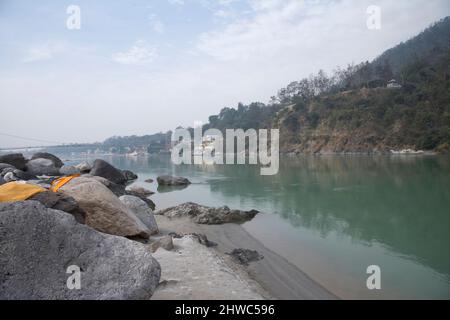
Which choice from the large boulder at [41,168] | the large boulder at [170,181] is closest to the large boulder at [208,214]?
the large boulder at [41,168]

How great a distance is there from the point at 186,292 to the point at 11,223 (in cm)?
243

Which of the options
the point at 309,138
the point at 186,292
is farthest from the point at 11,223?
the point at 309,138

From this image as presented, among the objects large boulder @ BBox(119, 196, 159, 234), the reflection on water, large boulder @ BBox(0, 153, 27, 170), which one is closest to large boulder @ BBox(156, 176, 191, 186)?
the reflection on water

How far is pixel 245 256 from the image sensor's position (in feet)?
29.8

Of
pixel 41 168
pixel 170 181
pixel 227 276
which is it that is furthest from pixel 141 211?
pixel 170 181

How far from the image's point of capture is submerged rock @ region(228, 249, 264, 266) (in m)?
8.78

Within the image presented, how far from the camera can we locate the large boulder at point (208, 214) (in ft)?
45.3

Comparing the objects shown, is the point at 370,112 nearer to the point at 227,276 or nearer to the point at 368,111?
the point at 368,111

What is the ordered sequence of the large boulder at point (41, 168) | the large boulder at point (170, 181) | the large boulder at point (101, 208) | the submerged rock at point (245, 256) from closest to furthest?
the large boulder at point (101, 208) → the submerged rock at point (245, 256) → the large boulder at point (41, 168) → the large boulder at point (170, 181)

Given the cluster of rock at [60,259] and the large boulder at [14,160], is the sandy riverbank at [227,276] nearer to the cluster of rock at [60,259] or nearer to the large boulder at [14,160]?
the cluster of rock at [60,259]

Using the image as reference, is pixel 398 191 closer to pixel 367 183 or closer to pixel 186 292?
pixel 367 183

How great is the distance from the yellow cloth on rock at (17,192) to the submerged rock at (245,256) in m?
4.94

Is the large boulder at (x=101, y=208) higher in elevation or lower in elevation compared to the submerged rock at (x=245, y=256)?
higher

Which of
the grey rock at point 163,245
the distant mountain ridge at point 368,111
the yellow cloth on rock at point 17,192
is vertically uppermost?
the distant mountain ridge at point 368,111
